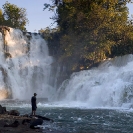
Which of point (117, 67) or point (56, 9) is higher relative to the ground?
point (56, 9)

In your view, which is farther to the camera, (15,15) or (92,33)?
(15,15)

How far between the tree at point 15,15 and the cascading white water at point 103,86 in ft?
92.1

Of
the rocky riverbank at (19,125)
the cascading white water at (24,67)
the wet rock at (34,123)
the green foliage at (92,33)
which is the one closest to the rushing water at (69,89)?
the cascading white water at (24,67)

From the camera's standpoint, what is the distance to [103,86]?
28.1 meters

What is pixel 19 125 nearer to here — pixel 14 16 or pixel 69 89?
pixel 69 89

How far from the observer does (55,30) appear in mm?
46594

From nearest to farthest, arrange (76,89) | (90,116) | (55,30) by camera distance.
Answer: (90,116) < (76,89) < (55,30)

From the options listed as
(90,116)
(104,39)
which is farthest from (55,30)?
(90,116)

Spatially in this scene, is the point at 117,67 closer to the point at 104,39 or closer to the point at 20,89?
the point at 104,39

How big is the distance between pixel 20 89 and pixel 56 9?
13.4 meters

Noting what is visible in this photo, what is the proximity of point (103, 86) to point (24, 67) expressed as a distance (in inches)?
538

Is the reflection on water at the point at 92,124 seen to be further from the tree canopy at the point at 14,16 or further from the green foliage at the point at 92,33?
the tree canopy at the point at 14,16

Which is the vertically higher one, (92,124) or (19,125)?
(19,125)

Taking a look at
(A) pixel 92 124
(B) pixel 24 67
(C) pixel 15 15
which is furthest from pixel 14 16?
(A) pixel 92 124
